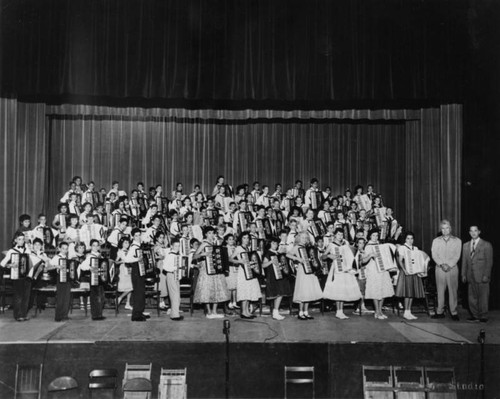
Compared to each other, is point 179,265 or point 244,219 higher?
point 244,219

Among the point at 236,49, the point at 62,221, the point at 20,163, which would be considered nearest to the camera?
the point at 236,49

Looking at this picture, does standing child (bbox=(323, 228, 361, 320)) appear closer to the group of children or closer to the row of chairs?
the group of children

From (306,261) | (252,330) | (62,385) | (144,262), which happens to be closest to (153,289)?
(144,262)

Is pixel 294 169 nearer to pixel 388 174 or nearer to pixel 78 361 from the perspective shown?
pixel 388 174

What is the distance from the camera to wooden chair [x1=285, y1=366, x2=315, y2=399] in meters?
7.18

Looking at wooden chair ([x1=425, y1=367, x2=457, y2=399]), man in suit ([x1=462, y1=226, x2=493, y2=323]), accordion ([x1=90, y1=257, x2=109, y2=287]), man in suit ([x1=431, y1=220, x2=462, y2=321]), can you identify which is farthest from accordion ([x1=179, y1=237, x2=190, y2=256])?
man in suit ([x1=462, y1=226, x2=493, y2=323])

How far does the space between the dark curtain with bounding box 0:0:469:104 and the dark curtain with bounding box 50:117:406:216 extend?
452cm

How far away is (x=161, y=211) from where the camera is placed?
1347cm

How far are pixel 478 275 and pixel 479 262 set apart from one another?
25 cm

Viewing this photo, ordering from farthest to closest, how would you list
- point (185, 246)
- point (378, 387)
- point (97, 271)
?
point (185, 246)
point (97, 271)
point (378, 387)

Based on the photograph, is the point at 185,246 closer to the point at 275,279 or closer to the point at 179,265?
the point at 179,265

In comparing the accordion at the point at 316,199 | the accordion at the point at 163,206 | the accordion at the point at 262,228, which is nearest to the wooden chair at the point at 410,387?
the accordion at the point at 262,228

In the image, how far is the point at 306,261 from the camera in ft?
31.7

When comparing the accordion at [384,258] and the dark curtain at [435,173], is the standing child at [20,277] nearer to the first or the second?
the accordion at [384,258]
